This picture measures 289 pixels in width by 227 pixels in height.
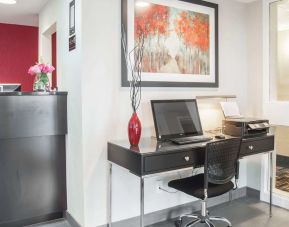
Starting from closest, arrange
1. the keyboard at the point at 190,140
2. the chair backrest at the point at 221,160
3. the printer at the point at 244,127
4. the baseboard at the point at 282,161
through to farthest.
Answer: the chair backrest at the point at 221,160 < the keyboard at the point at 190,140 < the printer at the point at 244,127 < the baseboard at the point at 282,161

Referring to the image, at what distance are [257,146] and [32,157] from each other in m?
2.13

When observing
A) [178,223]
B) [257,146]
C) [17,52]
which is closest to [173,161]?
[178,223]

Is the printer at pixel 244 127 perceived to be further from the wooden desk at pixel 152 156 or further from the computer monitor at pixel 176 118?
the wooden desk at pixel 152 156

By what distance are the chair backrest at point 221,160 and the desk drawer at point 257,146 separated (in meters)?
0.23

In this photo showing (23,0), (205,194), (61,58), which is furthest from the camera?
(23,0)

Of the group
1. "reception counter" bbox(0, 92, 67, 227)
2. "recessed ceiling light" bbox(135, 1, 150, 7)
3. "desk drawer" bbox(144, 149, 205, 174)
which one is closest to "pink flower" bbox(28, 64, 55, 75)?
"reception counter" bbox(0, 92, 67, 227)

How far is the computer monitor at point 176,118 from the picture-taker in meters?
2.50

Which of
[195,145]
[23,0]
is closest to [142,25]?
[195,145]

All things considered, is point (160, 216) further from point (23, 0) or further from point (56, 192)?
point (23, 0)

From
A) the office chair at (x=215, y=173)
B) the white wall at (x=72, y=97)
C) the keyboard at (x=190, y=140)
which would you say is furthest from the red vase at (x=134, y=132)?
the office chair at (x=215, y=173)

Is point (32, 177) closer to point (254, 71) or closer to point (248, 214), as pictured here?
point (248, 214)

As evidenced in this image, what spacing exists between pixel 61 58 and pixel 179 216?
77.7 inches

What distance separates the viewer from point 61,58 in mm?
2896

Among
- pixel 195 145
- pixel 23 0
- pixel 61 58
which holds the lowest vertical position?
pixel 195 145
